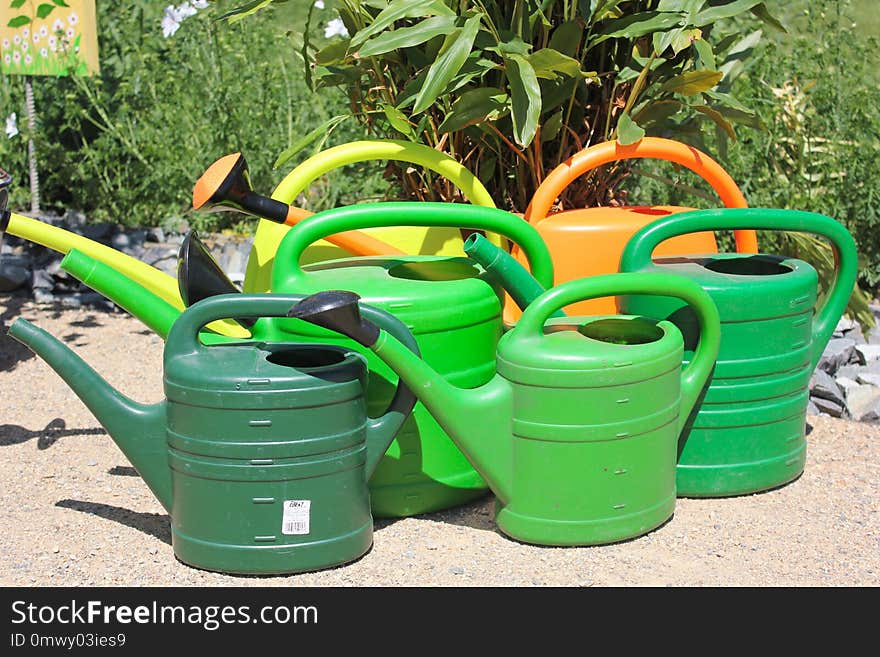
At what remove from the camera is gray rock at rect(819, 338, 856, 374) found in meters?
3.75

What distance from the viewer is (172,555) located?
2.31m

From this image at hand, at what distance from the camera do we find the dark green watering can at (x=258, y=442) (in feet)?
6.92

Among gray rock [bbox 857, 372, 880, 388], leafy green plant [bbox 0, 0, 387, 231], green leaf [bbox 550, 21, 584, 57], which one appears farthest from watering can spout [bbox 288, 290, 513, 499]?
leafy green plant [bbox 0, 0, 387, 231]

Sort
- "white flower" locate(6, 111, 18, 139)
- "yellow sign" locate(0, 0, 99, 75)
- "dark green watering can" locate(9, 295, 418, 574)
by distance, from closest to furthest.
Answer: "dark green watering can" locate(9, 295, 418, 574) → "yellow sign" locate(0, 0, 99, 75) → "white flower" locate(6, 111, 18, 139)

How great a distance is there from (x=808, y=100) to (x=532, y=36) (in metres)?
1.83

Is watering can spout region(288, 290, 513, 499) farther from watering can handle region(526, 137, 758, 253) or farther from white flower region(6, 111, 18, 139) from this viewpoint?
white flower region(6, 111, 18, 139)

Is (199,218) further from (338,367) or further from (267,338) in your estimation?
(338,367)

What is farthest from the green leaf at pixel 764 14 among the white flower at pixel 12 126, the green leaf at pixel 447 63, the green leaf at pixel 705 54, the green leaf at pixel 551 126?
the white flower at pixel 12 126

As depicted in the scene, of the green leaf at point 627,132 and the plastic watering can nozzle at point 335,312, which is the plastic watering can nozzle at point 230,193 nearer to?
the plastic watering can nozzle at point 335,312

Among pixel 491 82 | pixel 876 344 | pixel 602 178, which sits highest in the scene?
pixel 491 82

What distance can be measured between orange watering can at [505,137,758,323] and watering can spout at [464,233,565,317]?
0.31 meters

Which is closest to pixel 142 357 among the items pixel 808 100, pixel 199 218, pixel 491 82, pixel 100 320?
pixel 100 320

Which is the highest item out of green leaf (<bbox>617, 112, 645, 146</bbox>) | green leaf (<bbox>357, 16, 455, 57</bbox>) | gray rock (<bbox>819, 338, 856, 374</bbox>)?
green leaf (<bbox>357, 16, 455, 57</bbox>)

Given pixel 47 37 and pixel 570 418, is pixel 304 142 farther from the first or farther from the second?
pixel 47 37
